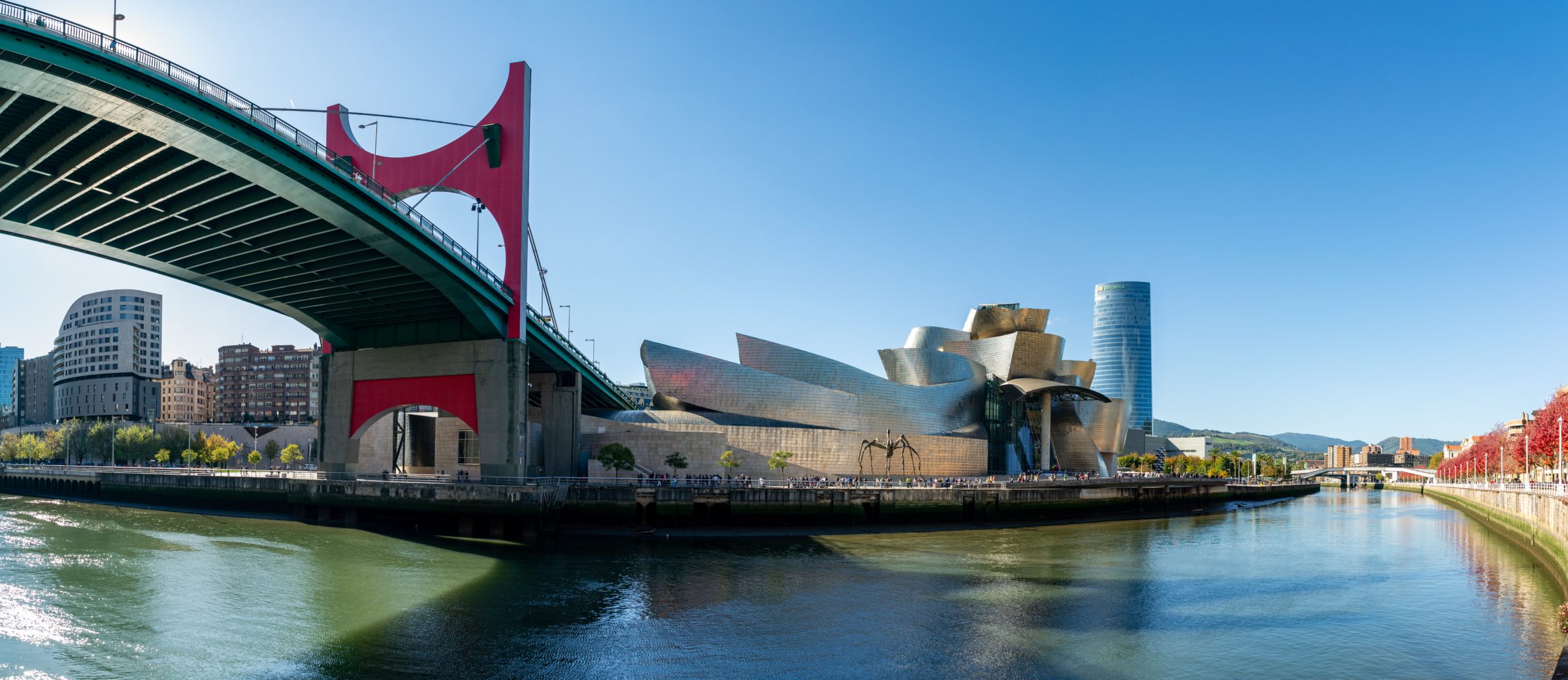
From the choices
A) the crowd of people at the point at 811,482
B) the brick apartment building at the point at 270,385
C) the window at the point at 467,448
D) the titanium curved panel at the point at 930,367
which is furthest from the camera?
the brick apartment building at the point at 270,385

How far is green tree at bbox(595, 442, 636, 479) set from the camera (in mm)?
51406

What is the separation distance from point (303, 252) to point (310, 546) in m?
11.0

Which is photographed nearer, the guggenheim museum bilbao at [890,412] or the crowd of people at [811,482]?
the crowd of people at [811,482]

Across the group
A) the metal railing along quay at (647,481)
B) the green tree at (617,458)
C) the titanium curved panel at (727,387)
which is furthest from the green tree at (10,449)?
the green tree at (617,458)

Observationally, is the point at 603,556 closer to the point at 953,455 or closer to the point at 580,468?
the point at 580,468

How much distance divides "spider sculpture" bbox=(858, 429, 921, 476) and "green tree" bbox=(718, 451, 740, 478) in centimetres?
878

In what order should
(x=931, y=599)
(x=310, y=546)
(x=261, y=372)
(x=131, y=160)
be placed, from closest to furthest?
(x=931, y=599) → (x=131, y=160) → (x=310, y=546) → (x=261, y=372)

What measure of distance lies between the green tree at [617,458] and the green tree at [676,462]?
6.96 ft

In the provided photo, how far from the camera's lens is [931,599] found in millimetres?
24062

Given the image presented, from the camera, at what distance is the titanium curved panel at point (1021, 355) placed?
76062 mm

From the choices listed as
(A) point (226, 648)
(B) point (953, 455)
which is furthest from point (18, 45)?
(B) point (953, 455)

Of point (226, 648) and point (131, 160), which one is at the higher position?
point (131, 160)

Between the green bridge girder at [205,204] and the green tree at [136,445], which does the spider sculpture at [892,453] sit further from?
the green tree at [136,445]

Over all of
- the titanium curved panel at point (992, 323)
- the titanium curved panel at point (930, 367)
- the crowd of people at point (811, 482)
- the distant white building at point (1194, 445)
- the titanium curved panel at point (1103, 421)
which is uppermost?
the titanium curved panel at point (992, 323)
